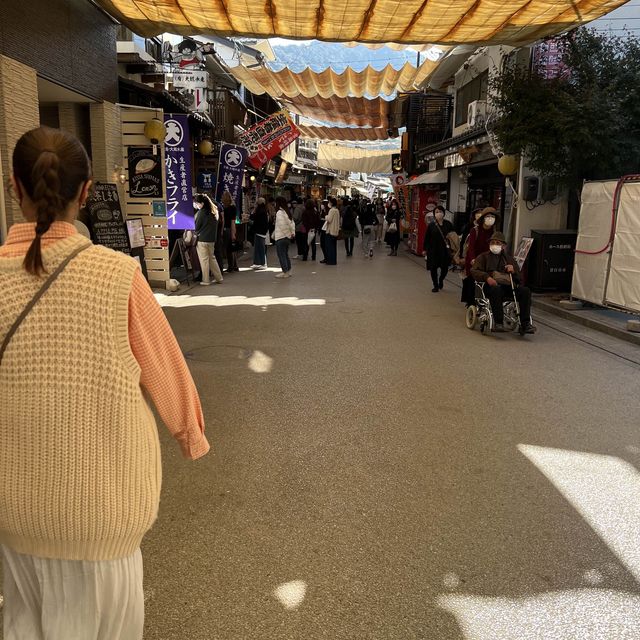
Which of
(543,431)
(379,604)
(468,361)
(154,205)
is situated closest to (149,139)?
(154,205)

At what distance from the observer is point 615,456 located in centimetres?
486

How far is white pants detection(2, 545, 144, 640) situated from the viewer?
1.83m

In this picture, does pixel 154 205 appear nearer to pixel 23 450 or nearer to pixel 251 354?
pixel 251 354

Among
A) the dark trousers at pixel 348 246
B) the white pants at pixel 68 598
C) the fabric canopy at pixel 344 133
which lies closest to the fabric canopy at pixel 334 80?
the dark trousers at pixel 348 246

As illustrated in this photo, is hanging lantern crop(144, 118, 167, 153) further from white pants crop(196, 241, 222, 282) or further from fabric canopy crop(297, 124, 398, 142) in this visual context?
fabric canopy crop(297, 124, 398, 142)

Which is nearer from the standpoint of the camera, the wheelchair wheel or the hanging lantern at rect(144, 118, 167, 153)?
the wheelchair wheel

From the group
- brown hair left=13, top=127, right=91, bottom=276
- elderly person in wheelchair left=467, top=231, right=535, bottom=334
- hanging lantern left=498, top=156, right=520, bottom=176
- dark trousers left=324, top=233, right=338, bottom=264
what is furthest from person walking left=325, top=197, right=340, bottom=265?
brown hair left=13, top=127, right=91, bottom=276

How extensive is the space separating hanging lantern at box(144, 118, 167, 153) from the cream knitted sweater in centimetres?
1110

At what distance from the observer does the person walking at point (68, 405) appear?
1729mm

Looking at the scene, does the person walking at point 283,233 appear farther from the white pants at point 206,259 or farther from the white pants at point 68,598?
the white pants at point 68,598

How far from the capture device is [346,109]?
27.5 metres

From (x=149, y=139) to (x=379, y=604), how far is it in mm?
11209

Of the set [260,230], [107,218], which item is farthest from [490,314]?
[260,230]

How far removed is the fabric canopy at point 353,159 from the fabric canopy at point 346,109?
3500 mm
